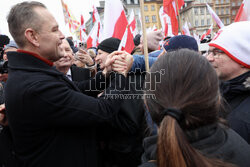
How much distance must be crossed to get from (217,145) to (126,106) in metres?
1.13

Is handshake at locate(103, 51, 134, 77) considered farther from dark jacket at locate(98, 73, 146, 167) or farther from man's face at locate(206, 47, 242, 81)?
man's face at locate(206, 47, 242, 81)

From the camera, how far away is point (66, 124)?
1.38m

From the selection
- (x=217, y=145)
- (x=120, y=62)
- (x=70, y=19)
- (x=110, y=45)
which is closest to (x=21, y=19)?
(x=120, y=62)

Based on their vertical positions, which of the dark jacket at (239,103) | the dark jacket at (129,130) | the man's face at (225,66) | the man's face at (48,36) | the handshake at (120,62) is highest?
the man's face at (48,36)

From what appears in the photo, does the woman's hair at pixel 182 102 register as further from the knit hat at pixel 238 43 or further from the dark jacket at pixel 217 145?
the knit hat at pixel 238 43

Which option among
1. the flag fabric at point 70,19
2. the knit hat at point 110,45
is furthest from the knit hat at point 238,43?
the flag fabric at point 70,19

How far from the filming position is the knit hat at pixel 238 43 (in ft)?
5.53

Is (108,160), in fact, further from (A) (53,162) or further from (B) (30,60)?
(B) (30,60)

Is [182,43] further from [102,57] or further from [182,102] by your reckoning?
[182,102]

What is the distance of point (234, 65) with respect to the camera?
176 cm

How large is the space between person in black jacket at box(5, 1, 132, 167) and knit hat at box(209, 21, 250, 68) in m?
1.00

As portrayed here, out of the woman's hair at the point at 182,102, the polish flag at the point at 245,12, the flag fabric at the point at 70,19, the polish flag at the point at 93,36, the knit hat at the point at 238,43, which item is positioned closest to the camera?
the woman's hair at the point at 182,102

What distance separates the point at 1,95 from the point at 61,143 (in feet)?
5.10

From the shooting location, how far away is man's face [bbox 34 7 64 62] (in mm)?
1531
